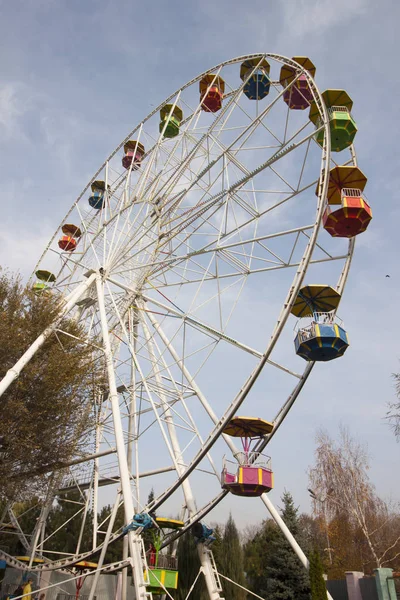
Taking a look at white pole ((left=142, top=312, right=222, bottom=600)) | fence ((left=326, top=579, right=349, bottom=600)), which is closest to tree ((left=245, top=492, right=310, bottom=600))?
fence ((left=326, top=579, right=349, bottom=600))

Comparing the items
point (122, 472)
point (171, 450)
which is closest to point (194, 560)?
point (171, 450)

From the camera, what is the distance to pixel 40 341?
13055mm

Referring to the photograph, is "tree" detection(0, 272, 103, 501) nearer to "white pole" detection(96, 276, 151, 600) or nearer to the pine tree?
"white pole" detection(96, 276, 151, 600)

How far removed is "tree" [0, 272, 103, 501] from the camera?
1421 cm

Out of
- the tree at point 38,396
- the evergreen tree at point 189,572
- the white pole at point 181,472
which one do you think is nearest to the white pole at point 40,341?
the tree at point 38,396

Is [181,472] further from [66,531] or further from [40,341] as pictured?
[66,531]

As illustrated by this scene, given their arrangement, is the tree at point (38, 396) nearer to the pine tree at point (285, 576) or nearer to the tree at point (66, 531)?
the tree at point (66, 531)

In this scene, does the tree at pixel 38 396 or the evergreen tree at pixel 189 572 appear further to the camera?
the evergreen tree at pixel 189 572

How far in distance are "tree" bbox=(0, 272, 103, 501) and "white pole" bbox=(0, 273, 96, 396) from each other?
44cm

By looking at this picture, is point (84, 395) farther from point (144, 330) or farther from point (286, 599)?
point (286, 599)

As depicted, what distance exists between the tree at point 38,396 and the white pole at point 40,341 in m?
0.44

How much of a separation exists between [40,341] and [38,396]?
2630mm

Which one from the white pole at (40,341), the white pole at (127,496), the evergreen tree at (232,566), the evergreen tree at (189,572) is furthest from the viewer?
the evergreen tree at (232,566)

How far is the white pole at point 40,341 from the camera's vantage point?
11.4 meters
